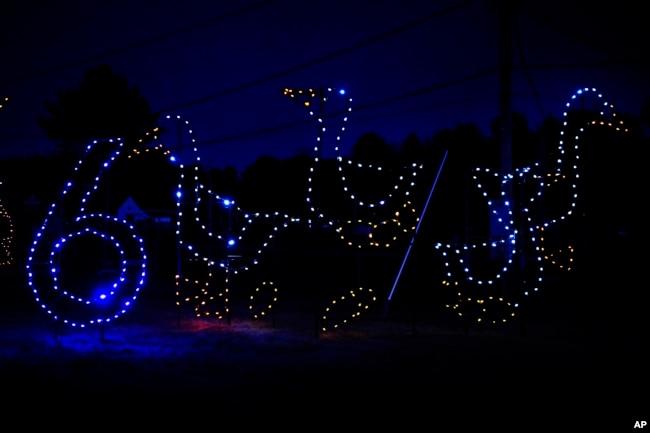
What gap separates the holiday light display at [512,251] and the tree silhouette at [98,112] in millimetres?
21922

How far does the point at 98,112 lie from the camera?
34688mm

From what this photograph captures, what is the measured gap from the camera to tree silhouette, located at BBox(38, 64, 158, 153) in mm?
34406

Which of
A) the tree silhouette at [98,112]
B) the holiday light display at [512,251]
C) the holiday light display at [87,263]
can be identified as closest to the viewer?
the holiday light display at [87,263]

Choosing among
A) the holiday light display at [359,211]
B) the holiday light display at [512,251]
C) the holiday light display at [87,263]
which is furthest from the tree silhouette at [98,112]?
the holiday light display at [512,251]

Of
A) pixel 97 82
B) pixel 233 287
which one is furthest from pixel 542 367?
pixel 97 82

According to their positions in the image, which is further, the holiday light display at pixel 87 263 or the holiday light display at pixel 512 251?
the holiday light display at pixel 512 251

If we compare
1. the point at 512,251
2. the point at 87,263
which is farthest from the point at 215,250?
the point at 87,263

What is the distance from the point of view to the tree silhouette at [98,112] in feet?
113

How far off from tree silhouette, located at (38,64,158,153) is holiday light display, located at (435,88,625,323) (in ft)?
71.9

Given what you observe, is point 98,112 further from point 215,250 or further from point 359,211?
point 215,250

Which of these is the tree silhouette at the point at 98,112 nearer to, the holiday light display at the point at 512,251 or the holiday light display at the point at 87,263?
the holiday light display at the point at 87,263

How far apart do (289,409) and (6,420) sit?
2.29 meters

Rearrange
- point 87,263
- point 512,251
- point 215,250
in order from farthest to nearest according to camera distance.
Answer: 1. point 87,263
2. point 215,250
3. point 512,251

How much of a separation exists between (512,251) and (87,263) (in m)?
16.7
